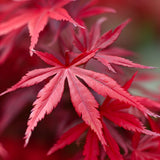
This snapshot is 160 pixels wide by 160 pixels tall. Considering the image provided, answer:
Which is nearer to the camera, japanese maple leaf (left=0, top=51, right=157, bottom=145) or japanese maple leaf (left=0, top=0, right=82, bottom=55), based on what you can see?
japanese maple leaf (left=0, top=51, right=157, bottom=145)

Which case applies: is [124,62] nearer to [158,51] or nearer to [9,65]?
[9,65]

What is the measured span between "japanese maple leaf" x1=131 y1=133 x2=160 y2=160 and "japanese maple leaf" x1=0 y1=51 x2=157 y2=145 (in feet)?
0.46

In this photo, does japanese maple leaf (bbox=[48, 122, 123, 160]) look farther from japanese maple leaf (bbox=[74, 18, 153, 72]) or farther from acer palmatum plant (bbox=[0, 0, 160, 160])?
japanese maple leaf (bbox=[74, 18, 153, 72])

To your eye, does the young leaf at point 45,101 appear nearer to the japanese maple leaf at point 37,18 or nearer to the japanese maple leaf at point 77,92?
the japanese maple leaf at point 77,92

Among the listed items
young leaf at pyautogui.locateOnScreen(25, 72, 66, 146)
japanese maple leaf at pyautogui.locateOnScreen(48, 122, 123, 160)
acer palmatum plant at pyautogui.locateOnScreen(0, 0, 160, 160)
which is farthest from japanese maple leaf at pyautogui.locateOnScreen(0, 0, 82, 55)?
japanese maple leaf at pyautogui.locateOnScreen(48, 122, 123, 160)

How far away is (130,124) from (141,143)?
4.8 inches

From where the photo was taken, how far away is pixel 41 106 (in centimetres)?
46

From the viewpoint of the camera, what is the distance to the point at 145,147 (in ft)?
1.89

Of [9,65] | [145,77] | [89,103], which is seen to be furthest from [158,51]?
[89,103]

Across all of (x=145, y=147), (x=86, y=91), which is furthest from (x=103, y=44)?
(x=145, y=147)

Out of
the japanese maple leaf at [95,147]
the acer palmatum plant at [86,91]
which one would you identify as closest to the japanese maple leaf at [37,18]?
the acer palmatum plant at [86,91]

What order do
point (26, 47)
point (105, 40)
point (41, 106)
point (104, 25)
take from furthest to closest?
point (104, 25), point (26, 47), point (105, 40), point (41, 106)

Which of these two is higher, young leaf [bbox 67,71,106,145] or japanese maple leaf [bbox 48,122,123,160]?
young leaf [bbox 67,71,106,145]

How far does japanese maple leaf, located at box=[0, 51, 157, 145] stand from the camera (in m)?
0.45
